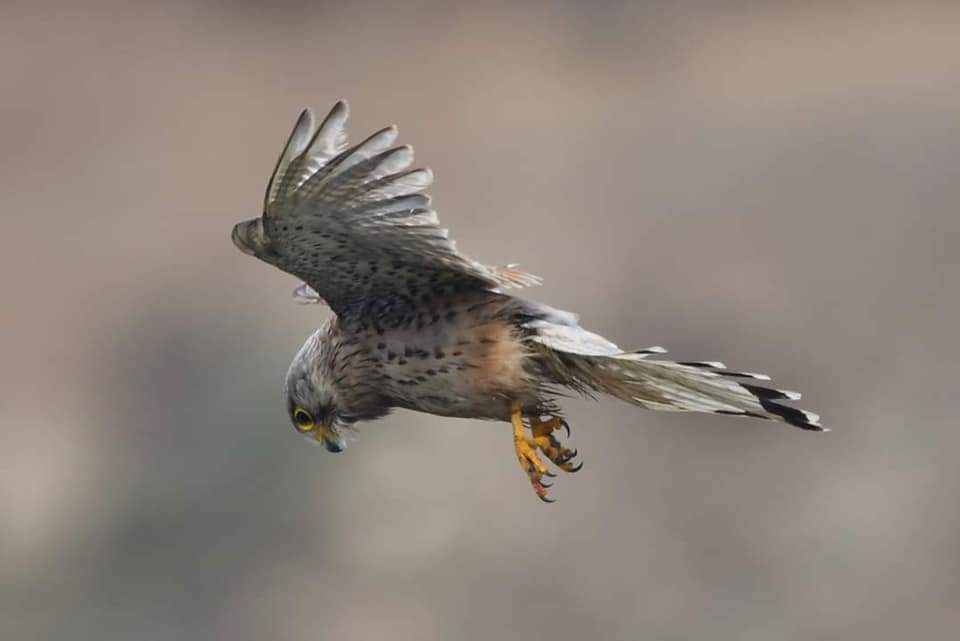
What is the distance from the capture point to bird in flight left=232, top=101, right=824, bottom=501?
2.60m

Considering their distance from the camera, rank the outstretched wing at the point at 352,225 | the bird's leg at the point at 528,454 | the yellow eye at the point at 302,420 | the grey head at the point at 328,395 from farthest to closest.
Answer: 1. the yellow eye at the point at 302,420
2. the grey head at the point at 328,395
3. the bird's leg at the point at 528,454
4. the outstretched wing at the point at 352,225

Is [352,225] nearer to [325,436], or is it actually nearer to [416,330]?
[416,330]

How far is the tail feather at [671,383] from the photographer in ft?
8.64

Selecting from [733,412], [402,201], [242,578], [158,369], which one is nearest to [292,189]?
[402,201]

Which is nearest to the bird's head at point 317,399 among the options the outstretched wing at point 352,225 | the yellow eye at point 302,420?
the yellow eye at point 302,420

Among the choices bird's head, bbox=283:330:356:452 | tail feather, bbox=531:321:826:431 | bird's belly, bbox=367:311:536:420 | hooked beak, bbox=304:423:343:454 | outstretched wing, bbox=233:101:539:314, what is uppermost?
outstretched wing, bbox=233:101:539:314

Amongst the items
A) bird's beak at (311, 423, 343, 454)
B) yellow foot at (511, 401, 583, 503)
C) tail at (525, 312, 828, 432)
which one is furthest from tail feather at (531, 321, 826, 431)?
bird's beak at (311, 423, 343, 454)

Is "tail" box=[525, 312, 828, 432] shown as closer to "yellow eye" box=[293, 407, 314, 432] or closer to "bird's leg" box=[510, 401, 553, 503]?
"bird's leg" box=[510, 401, 553, 503]

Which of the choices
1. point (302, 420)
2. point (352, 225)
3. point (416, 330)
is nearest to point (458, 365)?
point (416, 330)

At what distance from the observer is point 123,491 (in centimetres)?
820

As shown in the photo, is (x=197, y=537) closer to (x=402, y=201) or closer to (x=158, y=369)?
(x=158, y=369)

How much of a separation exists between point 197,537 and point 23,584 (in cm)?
104

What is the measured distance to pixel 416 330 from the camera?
284cm

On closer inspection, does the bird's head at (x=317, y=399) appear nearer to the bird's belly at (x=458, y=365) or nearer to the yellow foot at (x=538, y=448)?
the bird's belly at (x=458, y=365)
